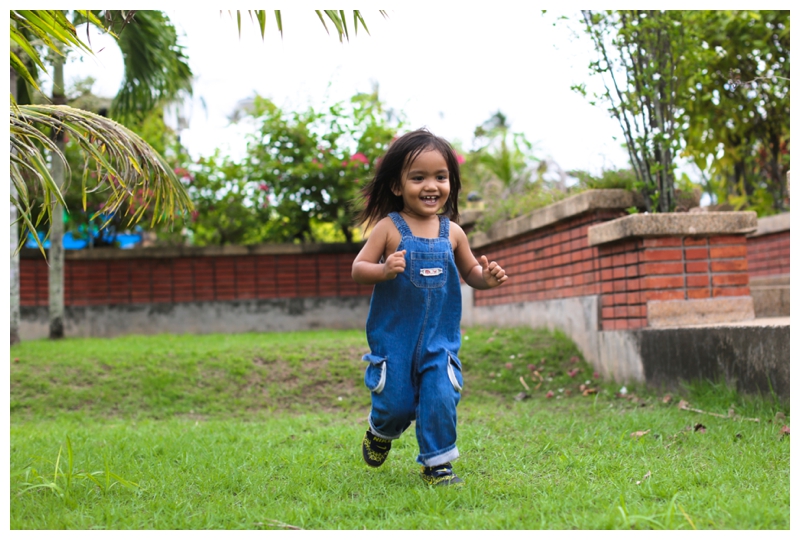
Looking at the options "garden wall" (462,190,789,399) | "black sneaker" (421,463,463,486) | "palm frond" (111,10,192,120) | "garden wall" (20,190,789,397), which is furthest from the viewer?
"palm frond" (111,10,192,120)

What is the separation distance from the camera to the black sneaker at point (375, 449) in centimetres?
319

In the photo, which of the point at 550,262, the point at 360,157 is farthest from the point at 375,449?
the point at 360,157

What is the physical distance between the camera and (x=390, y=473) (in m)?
3.21

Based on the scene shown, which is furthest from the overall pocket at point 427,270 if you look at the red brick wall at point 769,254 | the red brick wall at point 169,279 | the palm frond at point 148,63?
the red brick wall at point 169,279

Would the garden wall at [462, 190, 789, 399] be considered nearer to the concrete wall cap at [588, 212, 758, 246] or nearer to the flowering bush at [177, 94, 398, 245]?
the concrete wall cap at [588, 212, 758, 246]

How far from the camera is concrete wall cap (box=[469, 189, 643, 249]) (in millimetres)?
5590

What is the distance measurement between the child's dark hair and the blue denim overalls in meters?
0.19

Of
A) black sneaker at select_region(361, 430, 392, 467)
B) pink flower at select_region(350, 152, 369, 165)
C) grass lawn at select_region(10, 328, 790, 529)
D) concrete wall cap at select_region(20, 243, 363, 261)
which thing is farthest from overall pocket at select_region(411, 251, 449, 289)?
pink flower at select_region(350, 152, 369, 165)

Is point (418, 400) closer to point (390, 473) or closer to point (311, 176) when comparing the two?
point (390, 473)

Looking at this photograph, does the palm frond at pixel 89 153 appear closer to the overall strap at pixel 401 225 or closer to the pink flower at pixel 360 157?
the overall strap at pixel 401 225

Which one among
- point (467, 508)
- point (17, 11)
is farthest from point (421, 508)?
point (17, 11)

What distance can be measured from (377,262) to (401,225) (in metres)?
0.18

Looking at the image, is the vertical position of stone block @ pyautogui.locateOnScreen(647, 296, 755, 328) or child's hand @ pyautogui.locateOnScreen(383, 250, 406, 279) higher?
child's hand @ pyautogui.locateOnScreen(383, 250, 406, 279)

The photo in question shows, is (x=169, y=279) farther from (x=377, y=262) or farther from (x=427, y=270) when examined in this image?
(x=427, y=270)
